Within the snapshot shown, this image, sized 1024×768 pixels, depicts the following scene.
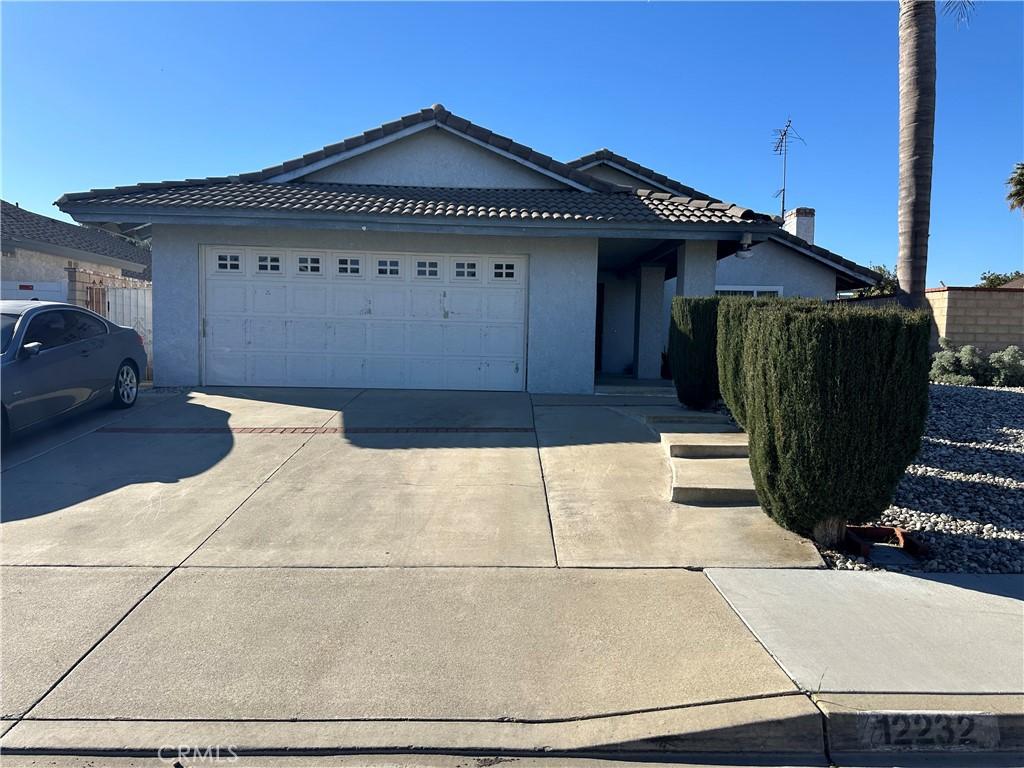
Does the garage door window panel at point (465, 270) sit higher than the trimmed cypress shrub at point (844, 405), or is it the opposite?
the garage door window panel at point (465, 270)

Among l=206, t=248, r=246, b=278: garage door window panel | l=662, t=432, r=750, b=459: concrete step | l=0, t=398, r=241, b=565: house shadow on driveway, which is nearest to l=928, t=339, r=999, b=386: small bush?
l=662, t=432, r=750, b=459: concrete step

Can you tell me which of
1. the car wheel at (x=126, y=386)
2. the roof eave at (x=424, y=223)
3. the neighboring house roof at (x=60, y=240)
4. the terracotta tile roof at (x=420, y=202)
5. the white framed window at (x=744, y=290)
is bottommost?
the car wheel at (x=126, y=386)

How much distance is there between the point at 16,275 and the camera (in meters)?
22.7

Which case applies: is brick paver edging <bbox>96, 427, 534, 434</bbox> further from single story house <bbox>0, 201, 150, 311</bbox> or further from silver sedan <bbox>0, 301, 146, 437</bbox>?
single story house <bbox>0, 201, 150, 311</bbox>

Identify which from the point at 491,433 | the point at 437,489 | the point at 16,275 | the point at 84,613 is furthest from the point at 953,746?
the point at 16,275

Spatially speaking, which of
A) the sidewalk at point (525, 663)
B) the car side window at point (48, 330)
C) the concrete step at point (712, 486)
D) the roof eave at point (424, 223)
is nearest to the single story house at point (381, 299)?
the roof eave at point (424, 223)

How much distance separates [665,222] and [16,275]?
22.5 meters

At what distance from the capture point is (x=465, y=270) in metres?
11.7

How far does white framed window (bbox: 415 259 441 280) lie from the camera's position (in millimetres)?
11703

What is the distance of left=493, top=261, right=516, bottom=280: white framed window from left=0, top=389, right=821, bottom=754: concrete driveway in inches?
177

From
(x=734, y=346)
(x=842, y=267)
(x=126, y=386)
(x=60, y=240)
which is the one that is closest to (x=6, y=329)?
(x=126, y=386)

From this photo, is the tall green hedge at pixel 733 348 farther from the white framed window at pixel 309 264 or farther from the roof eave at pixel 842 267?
the roof eave at pixel 842 267

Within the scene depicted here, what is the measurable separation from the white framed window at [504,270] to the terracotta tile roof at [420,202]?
0.96 metres

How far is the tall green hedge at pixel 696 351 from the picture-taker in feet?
28.8
